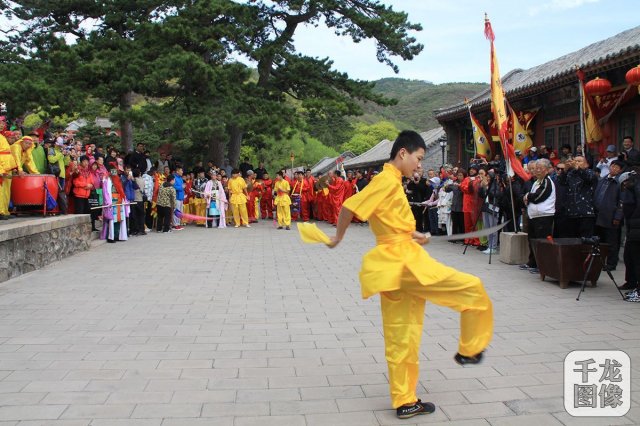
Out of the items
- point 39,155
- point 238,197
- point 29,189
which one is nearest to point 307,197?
point 238,197

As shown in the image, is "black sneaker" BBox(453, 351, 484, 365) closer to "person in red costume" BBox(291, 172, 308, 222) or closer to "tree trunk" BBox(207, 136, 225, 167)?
"person in red costume" BBox(291, 172, 308, 222)

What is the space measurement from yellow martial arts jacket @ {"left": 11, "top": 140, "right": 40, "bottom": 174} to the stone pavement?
8.21ft

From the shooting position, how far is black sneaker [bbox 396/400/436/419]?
3607mm

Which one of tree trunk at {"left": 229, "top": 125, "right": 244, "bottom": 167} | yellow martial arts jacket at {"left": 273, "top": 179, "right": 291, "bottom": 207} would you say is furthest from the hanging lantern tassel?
tree trunk at {"left": 229, "top": 125, "right": 244, "bottom": 167}

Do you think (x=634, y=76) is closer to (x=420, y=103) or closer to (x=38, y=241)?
(x=38, y=241)

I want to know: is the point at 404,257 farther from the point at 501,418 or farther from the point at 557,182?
Result: the point at 557,182

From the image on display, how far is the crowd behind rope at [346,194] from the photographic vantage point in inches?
344

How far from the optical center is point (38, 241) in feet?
31.3

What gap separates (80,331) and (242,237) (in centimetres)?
1005

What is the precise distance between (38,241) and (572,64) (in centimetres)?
1253

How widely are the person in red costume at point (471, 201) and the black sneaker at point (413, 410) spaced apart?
880cm

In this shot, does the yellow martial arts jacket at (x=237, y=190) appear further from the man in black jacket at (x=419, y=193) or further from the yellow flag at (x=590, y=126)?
the yellow flag at (x=590, y=126)

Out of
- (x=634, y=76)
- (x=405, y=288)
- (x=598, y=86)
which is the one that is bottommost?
(x=405, y=288)

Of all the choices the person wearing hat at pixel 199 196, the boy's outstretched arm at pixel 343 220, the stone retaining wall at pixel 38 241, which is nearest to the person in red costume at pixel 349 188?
the person wearing hat at pixel 199 196
